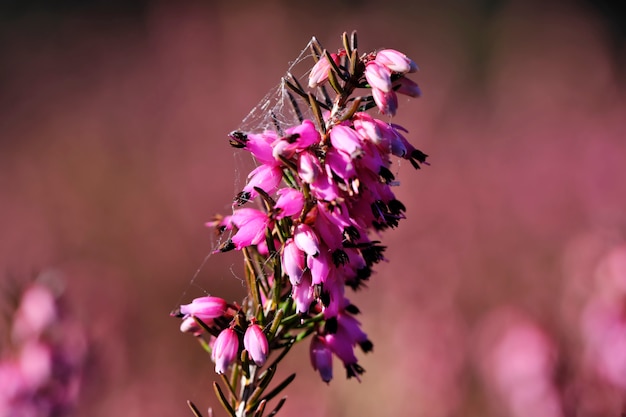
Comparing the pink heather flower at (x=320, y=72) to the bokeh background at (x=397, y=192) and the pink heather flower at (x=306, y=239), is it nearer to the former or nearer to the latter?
the pink heather flower at (x=306, y=239)

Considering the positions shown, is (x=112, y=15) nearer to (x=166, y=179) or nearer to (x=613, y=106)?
(x=166, y=179)

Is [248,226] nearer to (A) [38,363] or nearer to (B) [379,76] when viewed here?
(B) [379,76]

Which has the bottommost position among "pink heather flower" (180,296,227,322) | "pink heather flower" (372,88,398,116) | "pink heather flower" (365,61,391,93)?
"pink heather flower" (180,296,227,322)

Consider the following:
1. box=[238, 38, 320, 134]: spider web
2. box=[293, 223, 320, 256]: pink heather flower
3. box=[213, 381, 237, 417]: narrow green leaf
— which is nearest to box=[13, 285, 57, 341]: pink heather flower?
box=[238, 38, 320, 134]: spider web

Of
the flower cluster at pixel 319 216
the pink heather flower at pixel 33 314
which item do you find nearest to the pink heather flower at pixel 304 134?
the flower cluster at pixel 319 216

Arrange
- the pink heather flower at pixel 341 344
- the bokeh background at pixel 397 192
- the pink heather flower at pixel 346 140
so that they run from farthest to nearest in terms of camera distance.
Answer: the bokeh background at pixel 397 192, the pink heather flower at pixel 341 344, the pink heather flower at pixel 346 140

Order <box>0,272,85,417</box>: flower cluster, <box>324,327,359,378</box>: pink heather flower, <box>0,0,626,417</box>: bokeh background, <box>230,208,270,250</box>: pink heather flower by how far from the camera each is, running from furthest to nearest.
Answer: <box>0,0,626,417</box>: bokeh background
<box>0,272,85,417</box>: flower cluster
<box>324,327,359,378</box>: pink heather flower
<box>230,208,270,250</box>: pink heather flower

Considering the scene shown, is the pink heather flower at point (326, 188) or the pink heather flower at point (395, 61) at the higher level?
the pink heather flower at point (395, 61)

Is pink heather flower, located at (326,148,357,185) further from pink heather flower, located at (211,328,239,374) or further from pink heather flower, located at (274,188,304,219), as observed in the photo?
pink heather flower, located at (211,328,239,374)
